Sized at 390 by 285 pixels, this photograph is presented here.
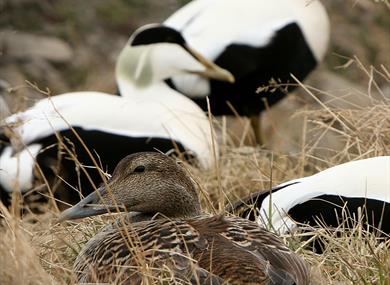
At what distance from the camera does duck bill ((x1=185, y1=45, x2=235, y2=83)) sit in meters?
8.09

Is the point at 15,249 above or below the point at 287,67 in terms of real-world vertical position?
above

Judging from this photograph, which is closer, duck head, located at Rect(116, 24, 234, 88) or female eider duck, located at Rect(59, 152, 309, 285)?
female eider duck, located at Rect(59, 152, 309, 285)

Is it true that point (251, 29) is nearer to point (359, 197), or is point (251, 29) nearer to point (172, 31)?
point (172, 31)

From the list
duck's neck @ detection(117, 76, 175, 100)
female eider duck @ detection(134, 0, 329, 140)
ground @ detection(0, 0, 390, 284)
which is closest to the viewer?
ground @ detection(0, 0, 390, 284)

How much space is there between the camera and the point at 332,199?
5.11 m

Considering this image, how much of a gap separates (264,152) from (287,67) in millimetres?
1863

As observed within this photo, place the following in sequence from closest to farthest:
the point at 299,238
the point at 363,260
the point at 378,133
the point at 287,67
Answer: the point at 363,260
the point at 299,238
the point at 378,133
the point at 287,67

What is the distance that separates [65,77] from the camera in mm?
11078

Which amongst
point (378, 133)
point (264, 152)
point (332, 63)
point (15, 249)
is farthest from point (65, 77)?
point (15, 249)

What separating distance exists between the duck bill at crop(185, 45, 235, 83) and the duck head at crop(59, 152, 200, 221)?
3511 millimetres

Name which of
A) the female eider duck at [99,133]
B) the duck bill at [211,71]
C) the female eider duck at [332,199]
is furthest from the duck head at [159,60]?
the female eider duck at [332,199]

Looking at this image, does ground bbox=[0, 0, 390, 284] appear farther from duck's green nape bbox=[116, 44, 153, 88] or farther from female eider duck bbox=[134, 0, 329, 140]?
duck's green nape bbox=[116, 44, 153, 88]

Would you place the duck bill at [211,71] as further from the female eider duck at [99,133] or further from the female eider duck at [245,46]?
the female eider duck at [99,133]

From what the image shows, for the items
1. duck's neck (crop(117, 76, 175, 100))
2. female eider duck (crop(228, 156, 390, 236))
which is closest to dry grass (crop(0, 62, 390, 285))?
female eider duck (crop(228, 156, 390, 236))
